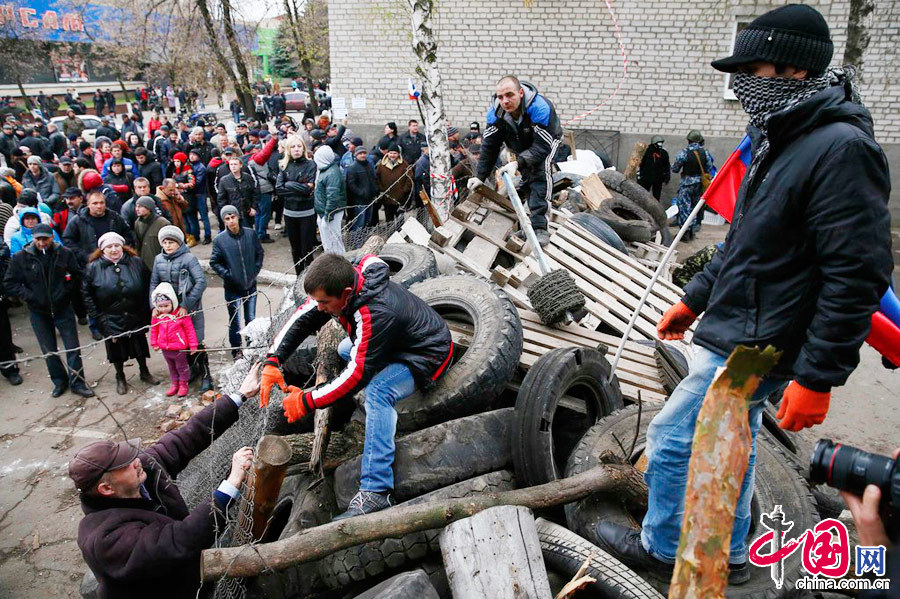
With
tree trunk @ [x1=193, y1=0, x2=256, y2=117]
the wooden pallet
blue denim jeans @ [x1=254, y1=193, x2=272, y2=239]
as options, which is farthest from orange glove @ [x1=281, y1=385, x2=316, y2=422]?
tree trunk @ [x1=193, y1=0, x2=256, y2=117]

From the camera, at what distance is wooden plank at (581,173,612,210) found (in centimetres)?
934

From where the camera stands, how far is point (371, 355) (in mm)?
3570

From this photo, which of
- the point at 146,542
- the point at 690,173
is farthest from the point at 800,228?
the point at 690,173

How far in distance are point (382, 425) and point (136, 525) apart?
132 centimetres

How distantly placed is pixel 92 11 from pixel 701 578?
41.2m

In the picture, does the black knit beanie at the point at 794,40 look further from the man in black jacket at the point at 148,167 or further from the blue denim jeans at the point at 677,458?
the man in black jacket at the point at 148,167

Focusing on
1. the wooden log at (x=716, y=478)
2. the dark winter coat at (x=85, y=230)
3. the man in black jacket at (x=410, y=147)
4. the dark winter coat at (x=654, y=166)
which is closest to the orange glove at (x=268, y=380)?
the wooden log at (x=716, y=478)

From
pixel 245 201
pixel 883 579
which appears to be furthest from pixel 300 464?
pixel 245 201

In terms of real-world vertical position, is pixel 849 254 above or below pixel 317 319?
above

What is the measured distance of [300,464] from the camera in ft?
13.1

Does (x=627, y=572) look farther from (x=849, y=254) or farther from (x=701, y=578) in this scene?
(x=849, y=254)

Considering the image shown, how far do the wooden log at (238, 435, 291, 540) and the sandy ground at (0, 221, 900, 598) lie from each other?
126 cm

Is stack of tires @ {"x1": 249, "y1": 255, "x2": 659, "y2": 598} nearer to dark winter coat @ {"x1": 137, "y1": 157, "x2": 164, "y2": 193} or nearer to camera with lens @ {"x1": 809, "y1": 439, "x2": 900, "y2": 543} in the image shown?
camera with lens @ {"x1": 809, "y1": 439, "x2": 900, "y2": 543}

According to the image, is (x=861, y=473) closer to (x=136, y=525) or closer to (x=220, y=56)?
(x=136, y=525)
